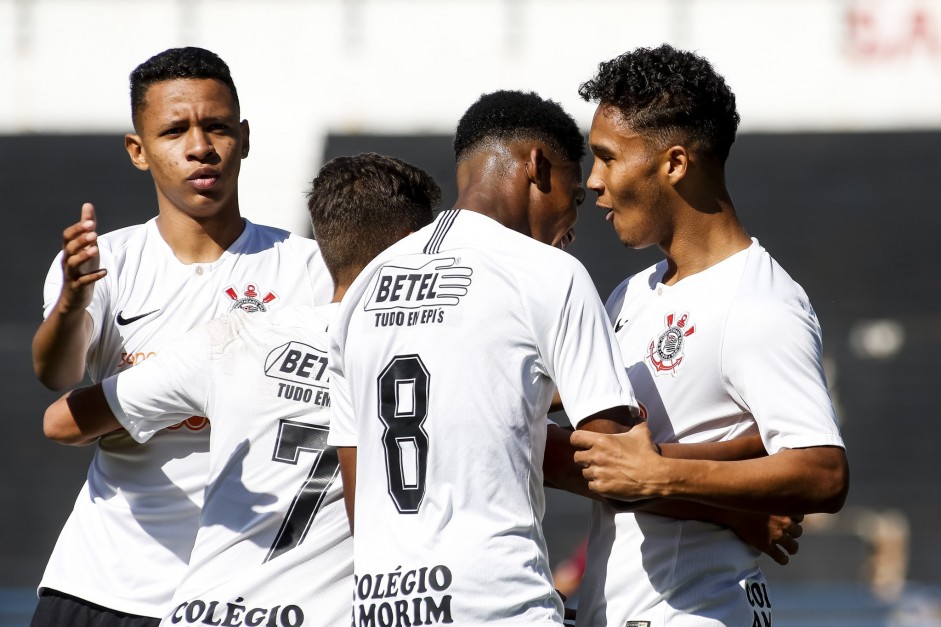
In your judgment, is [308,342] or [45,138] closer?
[308,342]

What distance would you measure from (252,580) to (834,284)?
42.1 ft

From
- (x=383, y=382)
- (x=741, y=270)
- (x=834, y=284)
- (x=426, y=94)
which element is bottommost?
(x=383, y=382)

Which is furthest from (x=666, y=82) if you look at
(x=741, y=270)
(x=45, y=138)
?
(x=45, y=138)

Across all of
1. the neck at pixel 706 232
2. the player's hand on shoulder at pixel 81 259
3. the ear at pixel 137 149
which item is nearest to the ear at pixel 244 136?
the ear at pixel 137 149

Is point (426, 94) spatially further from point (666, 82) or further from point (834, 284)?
point (666, 82)

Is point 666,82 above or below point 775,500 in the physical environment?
above

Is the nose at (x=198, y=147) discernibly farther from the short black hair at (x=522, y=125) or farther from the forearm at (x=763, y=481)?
the forearm at (x=763, y=481)

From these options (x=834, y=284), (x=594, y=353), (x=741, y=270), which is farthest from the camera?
(x=834, y=284)

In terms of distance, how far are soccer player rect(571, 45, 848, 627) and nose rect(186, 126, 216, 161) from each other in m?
1.27

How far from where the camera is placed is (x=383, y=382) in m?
2.91

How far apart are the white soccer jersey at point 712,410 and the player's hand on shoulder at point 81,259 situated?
1.50m

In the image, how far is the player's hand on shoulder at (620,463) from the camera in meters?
2.79

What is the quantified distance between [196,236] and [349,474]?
1294 millimetres

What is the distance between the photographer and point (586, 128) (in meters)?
15.7
